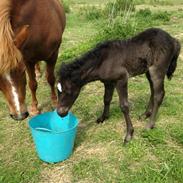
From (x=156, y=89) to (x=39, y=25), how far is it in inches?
67.5

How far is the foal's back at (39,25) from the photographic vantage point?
4031 millimetres

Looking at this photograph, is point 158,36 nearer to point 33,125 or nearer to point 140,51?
point 140,51

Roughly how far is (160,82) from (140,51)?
46 centimetres

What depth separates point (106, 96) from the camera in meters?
4.44

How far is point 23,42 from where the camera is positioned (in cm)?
345

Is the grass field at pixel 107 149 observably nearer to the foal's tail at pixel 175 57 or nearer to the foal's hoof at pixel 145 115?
the foal's hoof at pixel 145 115

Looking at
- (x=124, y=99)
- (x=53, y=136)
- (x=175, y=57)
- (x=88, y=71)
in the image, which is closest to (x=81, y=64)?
(x=88, y=71)

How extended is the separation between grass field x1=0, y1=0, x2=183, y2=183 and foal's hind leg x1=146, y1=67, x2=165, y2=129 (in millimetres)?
123

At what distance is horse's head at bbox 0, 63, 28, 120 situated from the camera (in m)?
3.43

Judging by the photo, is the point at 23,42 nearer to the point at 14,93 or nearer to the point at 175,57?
the point at 14,93

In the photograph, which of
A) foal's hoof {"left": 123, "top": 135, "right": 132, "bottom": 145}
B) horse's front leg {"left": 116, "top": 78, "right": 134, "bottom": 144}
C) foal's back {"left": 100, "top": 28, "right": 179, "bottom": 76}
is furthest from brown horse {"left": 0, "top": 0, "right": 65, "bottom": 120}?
foal's hoof {"left": 123, "top": 135, "right": 132, "bottom": 145}

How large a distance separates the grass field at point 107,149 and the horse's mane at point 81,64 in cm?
92

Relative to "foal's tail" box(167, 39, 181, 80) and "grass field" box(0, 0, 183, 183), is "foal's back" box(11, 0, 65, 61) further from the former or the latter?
"foal's tail" box(167, 39, 181, 80)

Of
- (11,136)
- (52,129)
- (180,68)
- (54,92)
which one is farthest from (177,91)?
(11,136)
